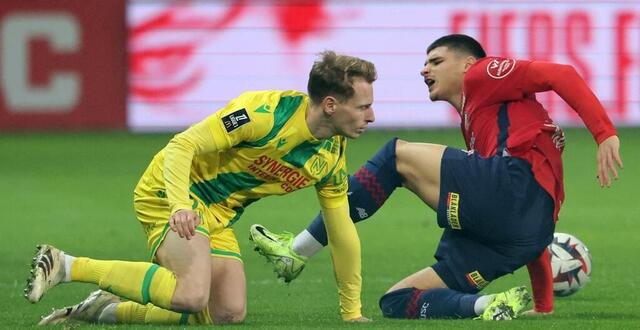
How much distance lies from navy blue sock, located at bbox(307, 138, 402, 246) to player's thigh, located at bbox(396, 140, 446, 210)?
0.15 feet

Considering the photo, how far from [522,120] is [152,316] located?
199 centimetres

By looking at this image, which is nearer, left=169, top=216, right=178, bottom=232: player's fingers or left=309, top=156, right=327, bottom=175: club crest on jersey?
left=169, top=216, right=178, bottom=232: player's fingers

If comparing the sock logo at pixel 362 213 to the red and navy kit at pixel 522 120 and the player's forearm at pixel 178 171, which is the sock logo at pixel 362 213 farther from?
the player's forearm at pixel 178 171

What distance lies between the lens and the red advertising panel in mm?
19812

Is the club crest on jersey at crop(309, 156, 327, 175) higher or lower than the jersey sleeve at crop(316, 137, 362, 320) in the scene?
higher

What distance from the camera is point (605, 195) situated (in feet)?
48.3

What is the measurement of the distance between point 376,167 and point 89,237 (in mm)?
4420

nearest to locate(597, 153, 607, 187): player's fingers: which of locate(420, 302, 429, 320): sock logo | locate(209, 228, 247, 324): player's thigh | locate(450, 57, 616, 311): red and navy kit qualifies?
locate(450, 57, 616, 311): red and navy kit

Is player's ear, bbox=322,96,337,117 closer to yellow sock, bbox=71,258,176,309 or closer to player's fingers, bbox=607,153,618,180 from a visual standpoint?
yellow sock, bbox=71,258,176,309

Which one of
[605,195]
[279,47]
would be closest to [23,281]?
→ [605,195]

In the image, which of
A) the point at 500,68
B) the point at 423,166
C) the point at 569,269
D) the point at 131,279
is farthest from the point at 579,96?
the point at 131,279

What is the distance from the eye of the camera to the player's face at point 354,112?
7.24 metres

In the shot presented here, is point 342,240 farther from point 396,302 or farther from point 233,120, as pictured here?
point 233,120

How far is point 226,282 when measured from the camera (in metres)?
7.54
